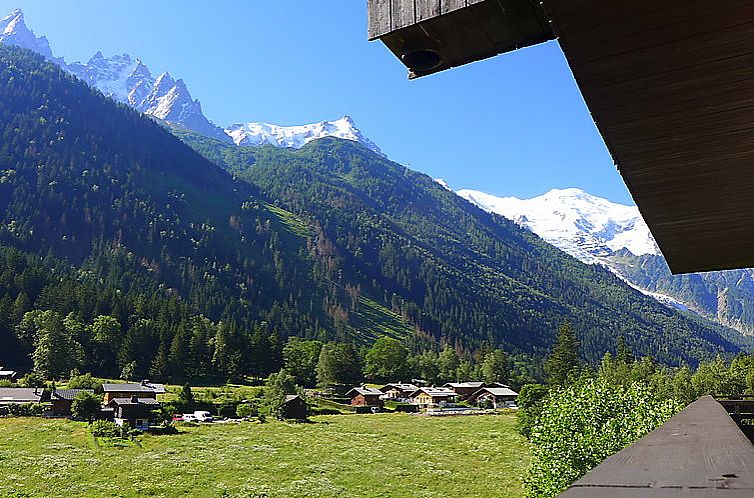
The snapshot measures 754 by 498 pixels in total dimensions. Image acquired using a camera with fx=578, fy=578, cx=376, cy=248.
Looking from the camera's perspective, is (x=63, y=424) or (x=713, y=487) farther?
(x=63, y=424)

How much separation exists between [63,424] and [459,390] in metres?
64.8

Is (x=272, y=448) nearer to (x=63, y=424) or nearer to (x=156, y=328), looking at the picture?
(x=63, y=424)

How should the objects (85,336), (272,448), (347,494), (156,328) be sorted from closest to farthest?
(347,494)
(272,448)
(85,336)
(156,328)

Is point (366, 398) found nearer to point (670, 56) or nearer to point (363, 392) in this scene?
point (363, 392)

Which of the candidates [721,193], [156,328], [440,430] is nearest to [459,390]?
[440,430]

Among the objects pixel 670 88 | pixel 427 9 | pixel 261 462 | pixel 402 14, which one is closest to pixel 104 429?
pixel 261 462

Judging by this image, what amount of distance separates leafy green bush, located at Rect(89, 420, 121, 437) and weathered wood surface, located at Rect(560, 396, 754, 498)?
190 ft

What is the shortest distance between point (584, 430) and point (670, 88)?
95.8 ft

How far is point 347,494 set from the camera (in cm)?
3691

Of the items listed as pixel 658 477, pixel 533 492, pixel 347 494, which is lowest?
pixel 347 494

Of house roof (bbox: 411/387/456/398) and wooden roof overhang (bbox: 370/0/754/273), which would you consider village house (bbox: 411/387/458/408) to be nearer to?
house roof (bbox: 411/387/456/398)

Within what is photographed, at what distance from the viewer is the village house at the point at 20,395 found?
5944 centimetres

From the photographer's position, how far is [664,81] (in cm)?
257

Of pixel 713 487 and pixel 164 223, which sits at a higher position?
pixel 164 223
